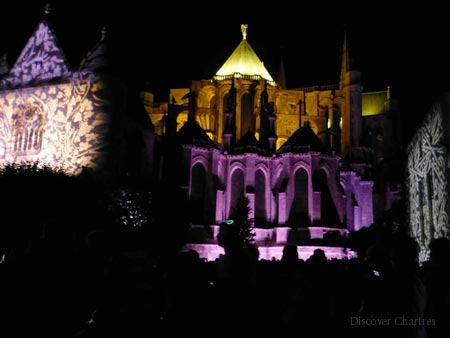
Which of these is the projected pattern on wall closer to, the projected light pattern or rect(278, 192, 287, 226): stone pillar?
rect(278, 192, 287, 226): stone pillar

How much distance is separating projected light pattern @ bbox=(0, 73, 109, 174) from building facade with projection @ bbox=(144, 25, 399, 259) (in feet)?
28.1

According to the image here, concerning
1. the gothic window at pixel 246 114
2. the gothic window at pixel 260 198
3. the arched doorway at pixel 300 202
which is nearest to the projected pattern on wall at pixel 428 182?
the arched doorway at pixel 300 202

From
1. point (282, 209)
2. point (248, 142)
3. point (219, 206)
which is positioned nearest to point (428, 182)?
point (282, 209)

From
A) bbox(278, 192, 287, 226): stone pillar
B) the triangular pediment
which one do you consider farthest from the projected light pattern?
bbox(278, 192, 287, 226): stone pillar

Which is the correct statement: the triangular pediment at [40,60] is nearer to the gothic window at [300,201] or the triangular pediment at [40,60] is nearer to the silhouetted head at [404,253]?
the gothic window at [300,201]

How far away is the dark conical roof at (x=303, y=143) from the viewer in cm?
4344

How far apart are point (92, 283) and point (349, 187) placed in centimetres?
4254

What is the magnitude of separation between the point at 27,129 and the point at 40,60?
508cm

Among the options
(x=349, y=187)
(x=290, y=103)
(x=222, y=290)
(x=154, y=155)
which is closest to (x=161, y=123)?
(x=154, y=155)

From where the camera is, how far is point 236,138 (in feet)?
162

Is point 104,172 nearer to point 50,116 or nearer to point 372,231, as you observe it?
point 50,116

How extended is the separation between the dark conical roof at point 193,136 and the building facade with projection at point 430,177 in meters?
17.1

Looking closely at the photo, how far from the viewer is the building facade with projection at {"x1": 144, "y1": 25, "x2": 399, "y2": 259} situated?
42.1m

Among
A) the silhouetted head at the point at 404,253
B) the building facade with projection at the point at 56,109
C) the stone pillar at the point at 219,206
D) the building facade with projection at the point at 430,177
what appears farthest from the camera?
the stone pillar at the point at 219,206
